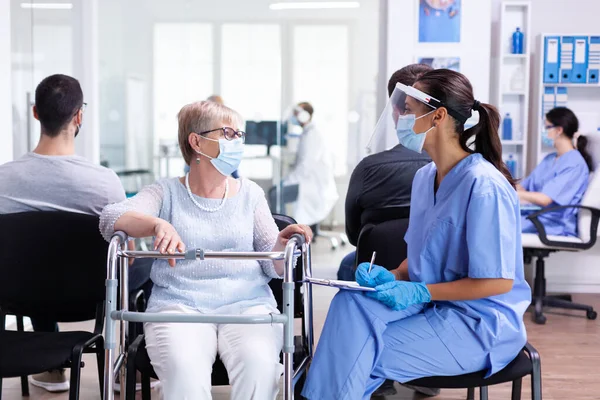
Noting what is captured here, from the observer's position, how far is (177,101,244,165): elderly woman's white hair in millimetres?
2225

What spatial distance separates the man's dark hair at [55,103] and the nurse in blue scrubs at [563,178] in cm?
286

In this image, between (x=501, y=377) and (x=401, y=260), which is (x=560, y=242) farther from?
(x=501, y=377)

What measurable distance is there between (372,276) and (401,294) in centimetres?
10

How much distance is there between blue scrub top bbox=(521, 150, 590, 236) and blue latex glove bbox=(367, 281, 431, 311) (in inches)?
109

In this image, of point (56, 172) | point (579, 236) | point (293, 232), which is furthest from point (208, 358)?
point (579, 236)

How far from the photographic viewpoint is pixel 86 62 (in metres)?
5.56

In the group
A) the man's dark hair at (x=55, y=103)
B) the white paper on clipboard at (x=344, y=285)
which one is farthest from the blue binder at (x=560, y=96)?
the white paper on clipboard at (x=344, y=285)

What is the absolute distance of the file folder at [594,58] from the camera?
5035 millimetres

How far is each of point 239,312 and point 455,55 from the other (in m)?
3.48

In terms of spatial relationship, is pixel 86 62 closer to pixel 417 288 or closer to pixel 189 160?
pixel 189 160

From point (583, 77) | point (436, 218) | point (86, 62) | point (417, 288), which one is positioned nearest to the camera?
point (417, 288)

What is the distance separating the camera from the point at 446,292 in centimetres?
191

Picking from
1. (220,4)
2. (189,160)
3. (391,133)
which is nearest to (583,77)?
(220,4)

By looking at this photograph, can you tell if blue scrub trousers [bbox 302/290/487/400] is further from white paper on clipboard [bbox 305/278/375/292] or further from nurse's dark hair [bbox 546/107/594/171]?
nurse's dark hair [bbox 546/107/594/171]
